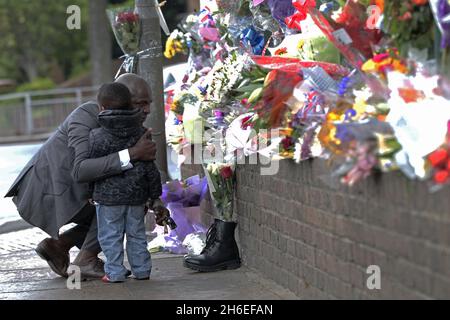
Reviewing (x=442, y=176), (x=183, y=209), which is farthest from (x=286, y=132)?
(x=183, y=209)

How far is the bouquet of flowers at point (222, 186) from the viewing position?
729cm

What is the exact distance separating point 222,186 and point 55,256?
1.32m

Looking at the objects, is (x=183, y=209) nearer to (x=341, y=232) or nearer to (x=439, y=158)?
(x=341, y=232)

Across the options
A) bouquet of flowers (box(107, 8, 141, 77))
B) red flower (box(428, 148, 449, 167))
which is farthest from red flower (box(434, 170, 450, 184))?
bouquet of flowers (box(107, 8, 141, 77))

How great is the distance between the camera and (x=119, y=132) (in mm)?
6629

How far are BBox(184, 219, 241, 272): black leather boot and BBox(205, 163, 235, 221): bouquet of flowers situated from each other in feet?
0.35

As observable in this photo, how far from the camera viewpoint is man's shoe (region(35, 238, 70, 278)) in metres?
7.28

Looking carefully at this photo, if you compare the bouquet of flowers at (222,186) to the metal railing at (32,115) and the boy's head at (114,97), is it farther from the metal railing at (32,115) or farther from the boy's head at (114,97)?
the metal railing at (32,115)

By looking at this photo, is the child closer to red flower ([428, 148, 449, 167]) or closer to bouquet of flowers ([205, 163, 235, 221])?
bouquet of flowers ([205, 163, 235, 221])

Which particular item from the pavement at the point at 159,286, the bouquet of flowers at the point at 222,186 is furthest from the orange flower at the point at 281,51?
the pavement at the point at 159,286

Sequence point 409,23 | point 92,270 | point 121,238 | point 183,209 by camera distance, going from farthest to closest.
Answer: point 183,209 < point 92,270 < point 121,238 < point 409,23

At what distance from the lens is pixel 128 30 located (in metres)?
9.30

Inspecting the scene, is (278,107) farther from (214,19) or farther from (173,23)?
(173,23)
